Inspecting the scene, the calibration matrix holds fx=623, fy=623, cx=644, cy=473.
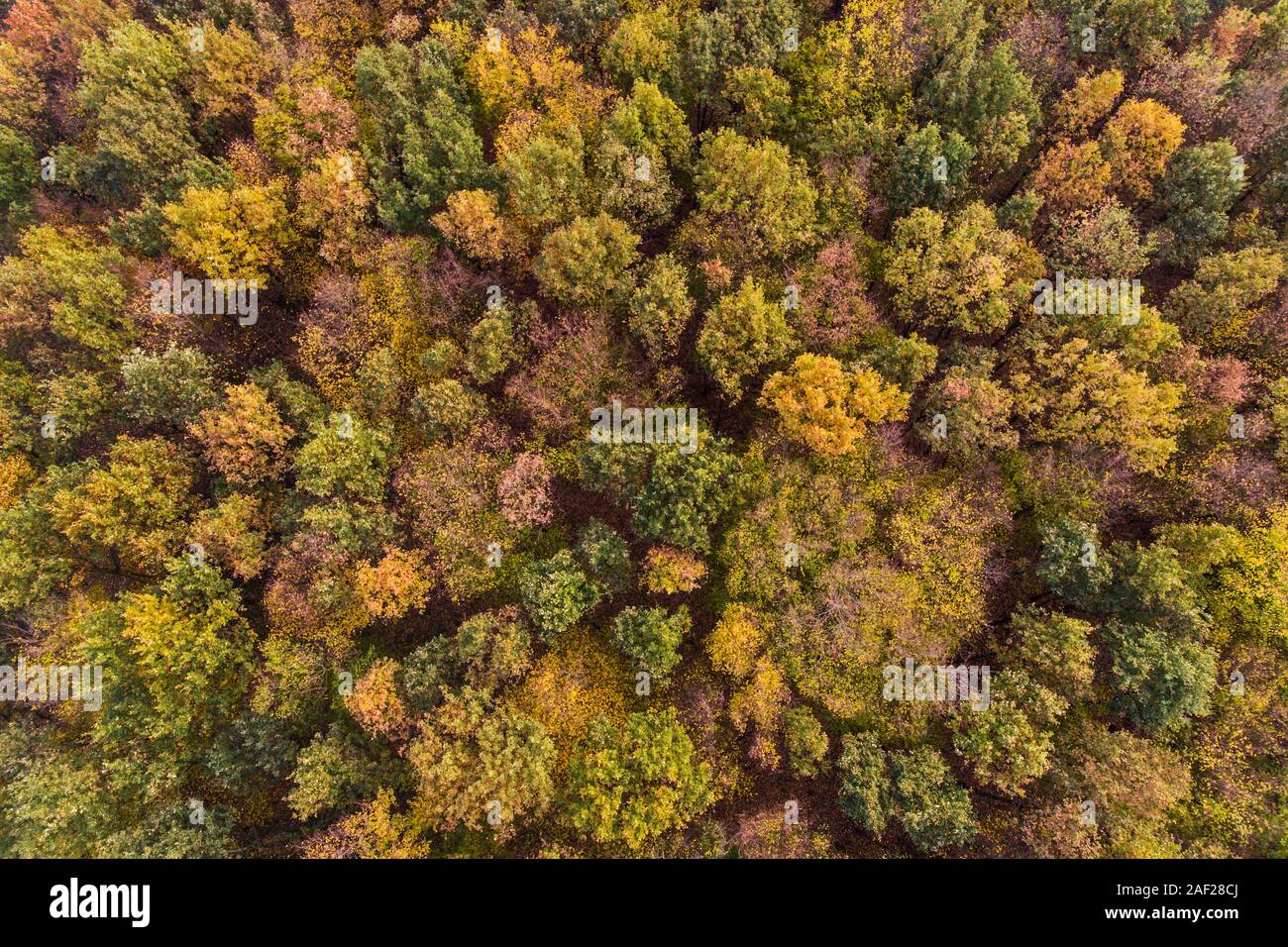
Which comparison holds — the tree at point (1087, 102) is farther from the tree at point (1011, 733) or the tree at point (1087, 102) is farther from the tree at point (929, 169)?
the tree at point (1011, 733)

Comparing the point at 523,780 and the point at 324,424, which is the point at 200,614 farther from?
the point at 523,780

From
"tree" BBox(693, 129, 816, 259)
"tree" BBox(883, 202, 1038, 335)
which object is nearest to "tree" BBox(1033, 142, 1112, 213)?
"tree" BBox(883, 202, 1038, 335)

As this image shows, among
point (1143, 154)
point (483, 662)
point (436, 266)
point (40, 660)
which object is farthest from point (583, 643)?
point (1143, 154)

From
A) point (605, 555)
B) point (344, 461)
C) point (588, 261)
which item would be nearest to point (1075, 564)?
point (605, 555)

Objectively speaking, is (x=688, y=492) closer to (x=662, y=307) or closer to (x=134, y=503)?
(x=662, y=307)

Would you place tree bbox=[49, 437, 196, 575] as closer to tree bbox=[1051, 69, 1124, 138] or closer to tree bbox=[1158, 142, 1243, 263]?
tree bbox=[1051, 69, 1124, 138]

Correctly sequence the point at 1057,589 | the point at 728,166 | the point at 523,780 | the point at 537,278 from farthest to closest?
the point at 537,278
the point at 728,166
the point at 1057,589
the point at 523,780

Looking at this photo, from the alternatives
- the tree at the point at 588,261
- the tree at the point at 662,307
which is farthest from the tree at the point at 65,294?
the tree at the point at 662,307
